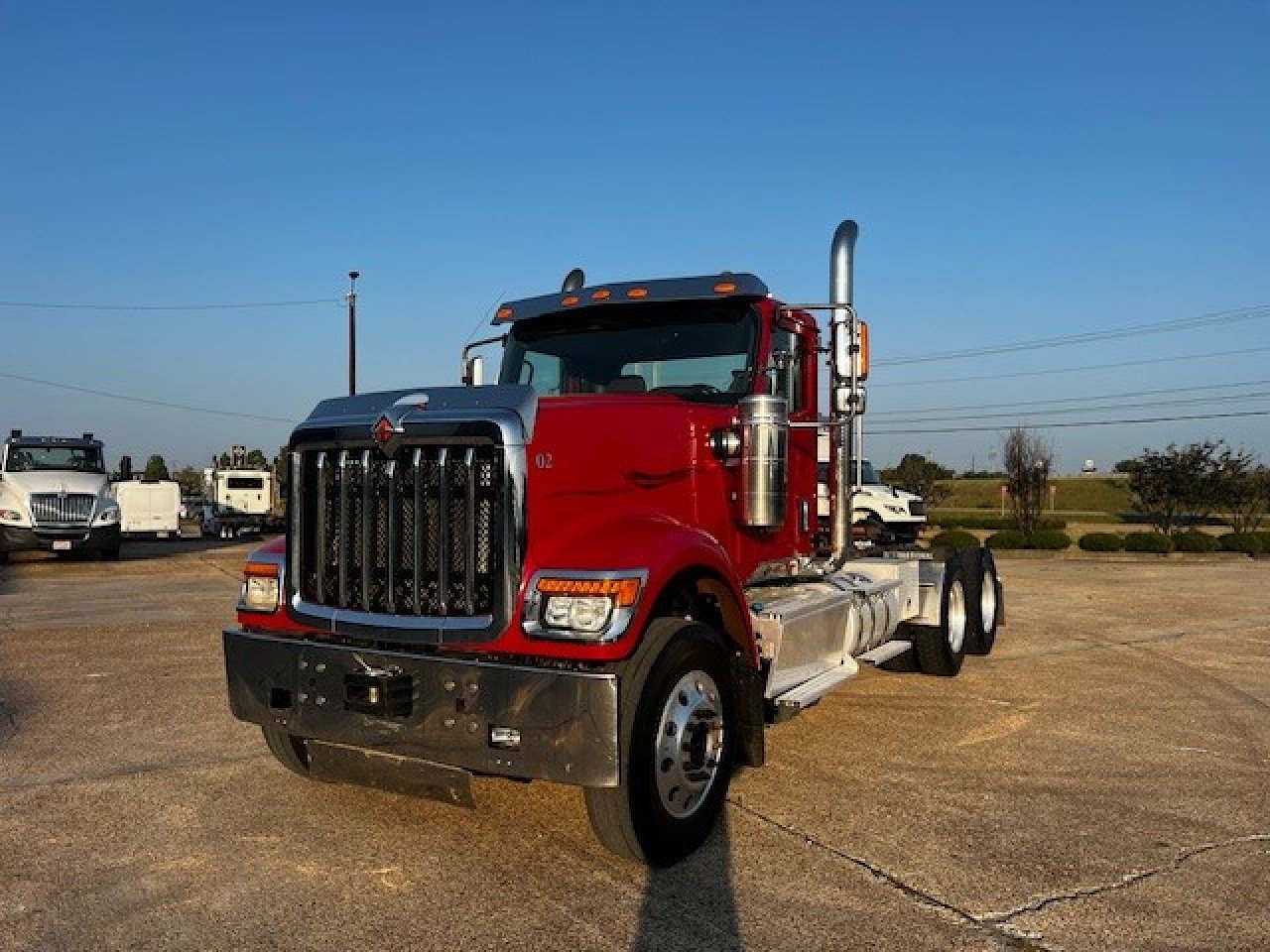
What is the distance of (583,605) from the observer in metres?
4.04

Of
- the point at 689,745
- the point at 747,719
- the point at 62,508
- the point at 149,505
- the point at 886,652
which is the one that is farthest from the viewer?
the point at 149,505

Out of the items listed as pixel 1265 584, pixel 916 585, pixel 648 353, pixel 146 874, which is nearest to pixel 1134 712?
pixel 916 585

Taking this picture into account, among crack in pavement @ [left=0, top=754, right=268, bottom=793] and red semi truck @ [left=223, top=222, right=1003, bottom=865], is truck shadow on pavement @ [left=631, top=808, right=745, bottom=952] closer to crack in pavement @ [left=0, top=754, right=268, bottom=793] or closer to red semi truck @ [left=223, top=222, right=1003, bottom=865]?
red semi truck @ [left=223, top=222, right=1003, bottom=865]

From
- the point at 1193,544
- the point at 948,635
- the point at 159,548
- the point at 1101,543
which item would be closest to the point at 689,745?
the point at 948,635

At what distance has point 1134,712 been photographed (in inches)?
291

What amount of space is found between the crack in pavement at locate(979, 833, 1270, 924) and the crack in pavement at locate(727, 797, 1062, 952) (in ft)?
0.17

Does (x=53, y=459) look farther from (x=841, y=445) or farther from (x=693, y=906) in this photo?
(x=693, y=906)

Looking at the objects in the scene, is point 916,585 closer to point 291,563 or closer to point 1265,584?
point 291,563

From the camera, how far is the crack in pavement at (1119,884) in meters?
3.83

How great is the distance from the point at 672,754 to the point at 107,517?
59.3 ft

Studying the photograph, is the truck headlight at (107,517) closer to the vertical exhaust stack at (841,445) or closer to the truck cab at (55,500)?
the truck cab at (55,500)

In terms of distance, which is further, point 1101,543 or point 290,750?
point 1101,543

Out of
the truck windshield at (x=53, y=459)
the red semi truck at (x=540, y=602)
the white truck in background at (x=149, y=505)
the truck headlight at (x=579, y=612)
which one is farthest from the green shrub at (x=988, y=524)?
the truck headlight at (x=579, y=612)

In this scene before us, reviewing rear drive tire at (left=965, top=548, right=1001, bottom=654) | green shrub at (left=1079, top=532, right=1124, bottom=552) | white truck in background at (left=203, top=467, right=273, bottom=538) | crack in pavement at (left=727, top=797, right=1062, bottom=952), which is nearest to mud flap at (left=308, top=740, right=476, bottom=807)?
crack in pavement at (left=727, top=797, right=1062, bottom=952)
